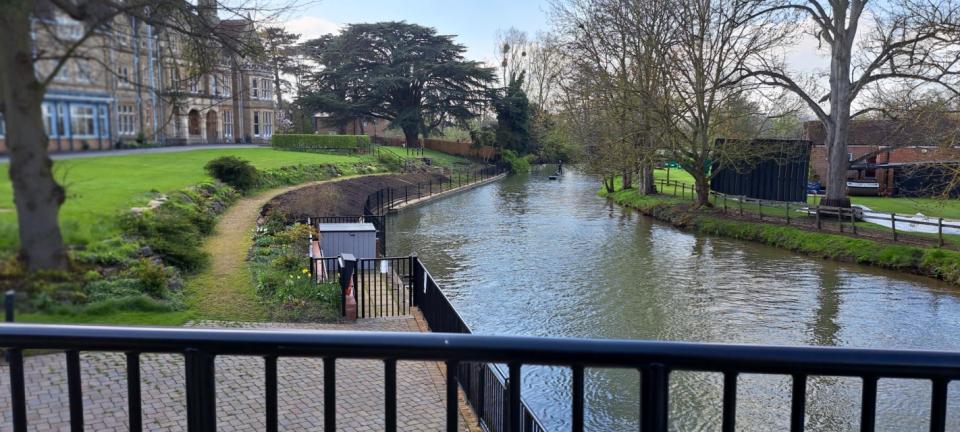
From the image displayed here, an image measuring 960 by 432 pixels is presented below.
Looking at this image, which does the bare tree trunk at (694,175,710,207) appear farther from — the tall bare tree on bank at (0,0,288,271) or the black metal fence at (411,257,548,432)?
the tall bare tree on bank at (0,0,288,271)

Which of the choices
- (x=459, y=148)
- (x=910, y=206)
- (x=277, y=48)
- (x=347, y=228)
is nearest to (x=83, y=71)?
(x=277, y=48)

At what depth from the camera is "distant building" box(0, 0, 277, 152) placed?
5.09 ft

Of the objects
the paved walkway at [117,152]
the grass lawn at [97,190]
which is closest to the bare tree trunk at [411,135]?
the paved walkway at [117,152]

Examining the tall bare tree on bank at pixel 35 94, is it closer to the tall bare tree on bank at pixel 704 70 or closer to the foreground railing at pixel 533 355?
the foreground railing at pixel 533 355

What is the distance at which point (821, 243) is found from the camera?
2228 centimetres

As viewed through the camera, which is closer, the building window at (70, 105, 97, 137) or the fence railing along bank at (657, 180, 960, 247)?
the building window at (70, 105, 97, 137)

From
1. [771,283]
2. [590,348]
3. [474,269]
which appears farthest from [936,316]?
[590,348]

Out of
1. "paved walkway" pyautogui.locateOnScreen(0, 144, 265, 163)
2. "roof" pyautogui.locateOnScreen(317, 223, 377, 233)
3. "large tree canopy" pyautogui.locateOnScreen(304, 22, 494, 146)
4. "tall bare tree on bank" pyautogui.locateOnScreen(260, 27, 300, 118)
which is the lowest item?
"roof" pyautogui.locateOnScreen(317, 223, 377, 233)

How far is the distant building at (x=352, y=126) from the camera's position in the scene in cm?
5393

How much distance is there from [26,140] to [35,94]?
4.1 inches

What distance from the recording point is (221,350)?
1.88 m

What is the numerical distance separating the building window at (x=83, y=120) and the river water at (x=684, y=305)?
4053 millimetres

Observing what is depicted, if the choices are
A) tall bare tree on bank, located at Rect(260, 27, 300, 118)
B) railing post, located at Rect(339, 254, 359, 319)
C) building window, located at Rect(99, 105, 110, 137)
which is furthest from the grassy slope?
building window, located at Rect(99, 105, 110, 137)

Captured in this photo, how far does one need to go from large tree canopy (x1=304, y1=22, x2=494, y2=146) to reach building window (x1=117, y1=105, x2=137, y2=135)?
53.5 metres
